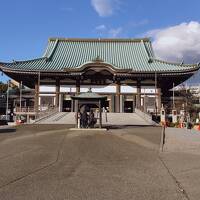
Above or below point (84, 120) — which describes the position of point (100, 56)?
above

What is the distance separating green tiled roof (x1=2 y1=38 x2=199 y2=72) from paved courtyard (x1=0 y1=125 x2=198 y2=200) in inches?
1233

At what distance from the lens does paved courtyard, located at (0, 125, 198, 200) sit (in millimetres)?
5574

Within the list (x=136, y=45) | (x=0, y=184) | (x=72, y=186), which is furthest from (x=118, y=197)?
(x=136, y=45)

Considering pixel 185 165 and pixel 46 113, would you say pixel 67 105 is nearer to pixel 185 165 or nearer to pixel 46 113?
pixel 46 113

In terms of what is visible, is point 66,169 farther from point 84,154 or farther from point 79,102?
point 79,102

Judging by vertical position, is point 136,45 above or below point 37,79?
above

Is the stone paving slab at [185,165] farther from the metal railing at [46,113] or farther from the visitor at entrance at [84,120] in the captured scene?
the metal railing at [46,113]

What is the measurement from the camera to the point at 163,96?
46.0 metres

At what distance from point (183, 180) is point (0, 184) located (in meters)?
3.64

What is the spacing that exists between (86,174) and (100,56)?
1570 inches

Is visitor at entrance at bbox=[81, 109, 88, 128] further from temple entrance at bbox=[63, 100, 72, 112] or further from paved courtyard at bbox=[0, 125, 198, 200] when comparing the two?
temple entrance at bbox=[63, 100, 72, 112]

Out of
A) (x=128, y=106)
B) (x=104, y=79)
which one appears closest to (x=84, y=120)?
(x=104, y=79)

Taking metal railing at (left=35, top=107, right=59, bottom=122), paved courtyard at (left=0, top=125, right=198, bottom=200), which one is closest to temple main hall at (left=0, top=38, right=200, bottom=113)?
metal railing at (left=35, top=107, right=59, bottom=122)

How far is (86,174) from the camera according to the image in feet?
23.4
